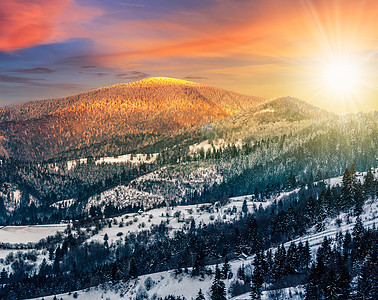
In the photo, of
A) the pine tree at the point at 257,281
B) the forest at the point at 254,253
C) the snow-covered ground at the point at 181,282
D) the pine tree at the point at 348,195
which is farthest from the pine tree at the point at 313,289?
the pine tree at the point at 348,195

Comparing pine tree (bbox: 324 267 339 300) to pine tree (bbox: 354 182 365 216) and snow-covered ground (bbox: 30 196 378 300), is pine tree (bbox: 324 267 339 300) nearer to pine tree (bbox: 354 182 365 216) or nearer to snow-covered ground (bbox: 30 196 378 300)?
snow-covered ground (bbox: 30 196 378 300)

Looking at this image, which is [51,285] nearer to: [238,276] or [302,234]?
[238,276]

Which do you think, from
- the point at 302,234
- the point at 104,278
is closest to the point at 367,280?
the point at 302,234

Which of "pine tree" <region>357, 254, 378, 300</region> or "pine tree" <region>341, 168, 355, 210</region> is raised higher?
"pine tree" <region>341, 168, 355, 210</region>

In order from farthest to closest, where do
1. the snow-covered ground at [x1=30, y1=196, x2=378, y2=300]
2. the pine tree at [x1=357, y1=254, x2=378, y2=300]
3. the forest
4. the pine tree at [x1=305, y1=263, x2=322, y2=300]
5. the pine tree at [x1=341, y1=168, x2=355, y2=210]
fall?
the pine tree at [x1=341, y1=168, x2=355, y2=210] → the snow-covered ground at [x1=30, y1=196, x2=378, y2=300] → the forest → the pine tree at [x1=305, y1=263, x2=322, y2=300] → the pine tree at [x1=357, y1=254, x2=378, y2=300]

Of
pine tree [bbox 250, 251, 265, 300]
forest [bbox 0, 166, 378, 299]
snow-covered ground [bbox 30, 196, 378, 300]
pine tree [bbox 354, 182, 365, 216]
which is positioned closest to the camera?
forest [bbox 0, 166, 378, 299]

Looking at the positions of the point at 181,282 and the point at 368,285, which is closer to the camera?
the point at 368,285

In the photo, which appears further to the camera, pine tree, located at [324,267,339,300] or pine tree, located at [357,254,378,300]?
pine tree, located at [324,267,339,300]

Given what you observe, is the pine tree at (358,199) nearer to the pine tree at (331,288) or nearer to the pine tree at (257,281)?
the pine tree at (257,281)

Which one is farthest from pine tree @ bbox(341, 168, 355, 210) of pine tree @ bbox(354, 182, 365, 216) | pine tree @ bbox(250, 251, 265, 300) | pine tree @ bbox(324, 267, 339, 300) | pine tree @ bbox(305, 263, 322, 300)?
pine tree @ bbox(324, 267, 339, 300)

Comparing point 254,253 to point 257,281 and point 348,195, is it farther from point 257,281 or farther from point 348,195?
point 348,195

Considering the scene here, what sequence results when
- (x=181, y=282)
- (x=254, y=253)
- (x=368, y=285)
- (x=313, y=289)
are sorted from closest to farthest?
1. (x=368, y=285)
2. (x=313, y=289)
3. (x=181, y=282)
4. (x=254, y=253)

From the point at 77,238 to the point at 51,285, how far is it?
5524 cm

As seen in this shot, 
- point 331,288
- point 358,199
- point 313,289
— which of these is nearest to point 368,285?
point 331,288
